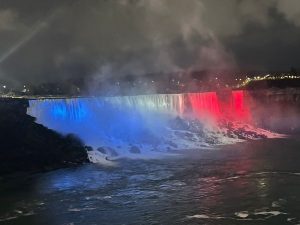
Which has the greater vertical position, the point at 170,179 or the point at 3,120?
the point at 3,120

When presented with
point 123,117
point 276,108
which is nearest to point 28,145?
point 123,117

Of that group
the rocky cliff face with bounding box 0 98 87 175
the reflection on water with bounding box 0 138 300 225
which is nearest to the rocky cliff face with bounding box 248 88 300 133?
the reflection on water with bounding box 0 138 300 225

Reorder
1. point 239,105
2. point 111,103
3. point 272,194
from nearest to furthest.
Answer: point 272,194
point 111,103
point 239,105

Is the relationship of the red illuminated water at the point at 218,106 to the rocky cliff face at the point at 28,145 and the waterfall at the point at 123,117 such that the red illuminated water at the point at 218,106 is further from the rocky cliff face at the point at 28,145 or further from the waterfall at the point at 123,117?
the rocky cliff face at the point at 28,145

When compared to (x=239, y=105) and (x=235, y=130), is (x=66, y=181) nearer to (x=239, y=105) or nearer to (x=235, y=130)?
(x=235, y=130)

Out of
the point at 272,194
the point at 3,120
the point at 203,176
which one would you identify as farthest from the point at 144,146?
the point at 272,194

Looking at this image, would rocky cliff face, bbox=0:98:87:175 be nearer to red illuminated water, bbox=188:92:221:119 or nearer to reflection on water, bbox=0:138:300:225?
reflection on water, bbox=0:138:300:225

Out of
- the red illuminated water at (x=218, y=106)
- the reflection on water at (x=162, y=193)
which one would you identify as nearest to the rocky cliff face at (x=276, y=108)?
the red illuminated water at (x=218, y=106)

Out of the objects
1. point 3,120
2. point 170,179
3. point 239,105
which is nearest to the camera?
point 170,179
